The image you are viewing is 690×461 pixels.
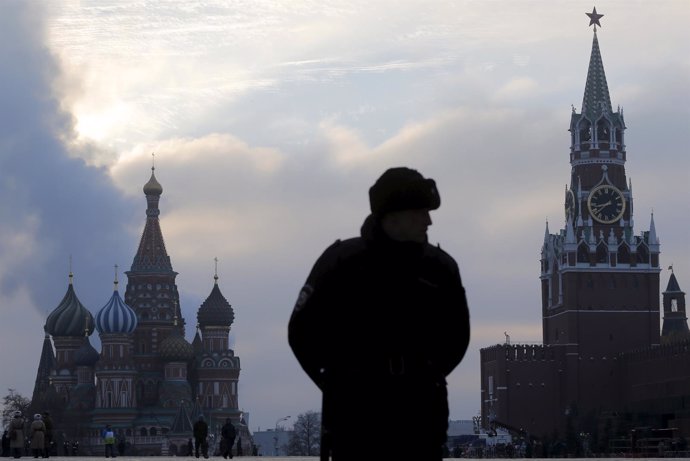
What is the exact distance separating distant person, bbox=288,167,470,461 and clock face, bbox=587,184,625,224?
132259 millimetres

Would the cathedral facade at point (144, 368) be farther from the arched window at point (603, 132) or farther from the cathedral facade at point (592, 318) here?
the arched window at point (603, 132)

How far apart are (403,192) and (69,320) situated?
15471 centimetres

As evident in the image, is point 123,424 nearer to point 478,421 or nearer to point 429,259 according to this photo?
point 478,421

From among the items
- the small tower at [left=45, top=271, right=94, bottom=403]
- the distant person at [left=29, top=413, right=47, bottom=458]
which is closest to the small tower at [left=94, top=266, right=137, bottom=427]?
the small tower at [left=45, top=271, right=94, bottom=403]

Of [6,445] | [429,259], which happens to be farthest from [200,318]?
[429,259]

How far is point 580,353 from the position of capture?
5207 inches

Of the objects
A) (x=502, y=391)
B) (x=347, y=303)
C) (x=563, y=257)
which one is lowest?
(x=347, y=303)

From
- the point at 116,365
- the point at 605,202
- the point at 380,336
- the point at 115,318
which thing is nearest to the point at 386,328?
the point at 380,336

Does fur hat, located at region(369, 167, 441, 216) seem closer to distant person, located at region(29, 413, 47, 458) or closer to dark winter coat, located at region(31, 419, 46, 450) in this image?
distant person, located at region(29, 413, 47, 458)

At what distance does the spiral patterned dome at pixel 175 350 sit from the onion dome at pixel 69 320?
33.0ft

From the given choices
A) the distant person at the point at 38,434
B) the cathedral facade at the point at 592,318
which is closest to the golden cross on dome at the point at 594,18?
the cathedral facade at the point at 592,318

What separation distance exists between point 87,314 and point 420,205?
512 ft

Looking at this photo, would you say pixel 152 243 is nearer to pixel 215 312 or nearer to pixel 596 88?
pixel 215 312

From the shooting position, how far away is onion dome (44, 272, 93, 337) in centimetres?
15812
